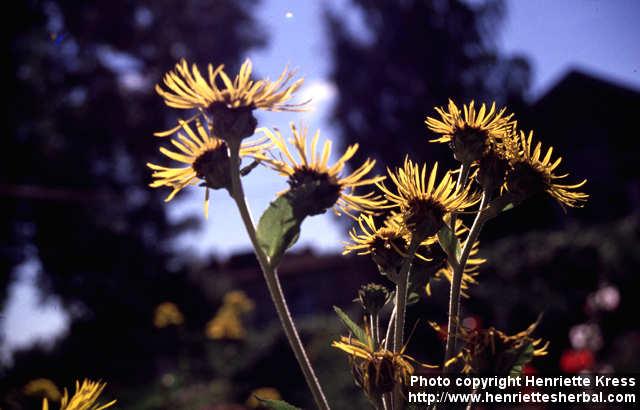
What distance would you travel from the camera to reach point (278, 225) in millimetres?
707

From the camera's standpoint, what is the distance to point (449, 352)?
70 centimetres

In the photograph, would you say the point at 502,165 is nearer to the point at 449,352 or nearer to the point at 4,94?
the point at 449,352

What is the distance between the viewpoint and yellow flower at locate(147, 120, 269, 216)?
0.75 metres

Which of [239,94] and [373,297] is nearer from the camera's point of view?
[239,94]

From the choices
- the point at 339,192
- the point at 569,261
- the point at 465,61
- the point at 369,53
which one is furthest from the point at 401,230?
the point at 369,53

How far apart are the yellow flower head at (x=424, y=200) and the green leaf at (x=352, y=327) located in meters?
0.18

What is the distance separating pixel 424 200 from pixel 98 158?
1559cm

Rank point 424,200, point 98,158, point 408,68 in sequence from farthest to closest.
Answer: point 98,158, point 408,68, point 424,200

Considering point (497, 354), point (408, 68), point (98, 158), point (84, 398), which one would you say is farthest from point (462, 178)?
point (98, 158)

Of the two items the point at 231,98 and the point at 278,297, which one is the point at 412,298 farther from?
the point at 231,98

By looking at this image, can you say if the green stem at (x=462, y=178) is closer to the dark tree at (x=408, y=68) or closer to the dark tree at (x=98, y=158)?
the dark tree at (x=408, y=68)

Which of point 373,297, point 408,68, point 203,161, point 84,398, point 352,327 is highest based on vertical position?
point 408,68

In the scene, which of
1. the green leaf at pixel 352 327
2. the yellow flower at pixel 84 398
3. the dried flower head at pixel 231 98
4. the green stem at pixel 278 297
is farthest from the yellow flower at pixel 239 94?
the yellow flower at pixel 84 398

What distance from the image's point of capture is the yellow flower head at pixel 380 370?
0.67 m
